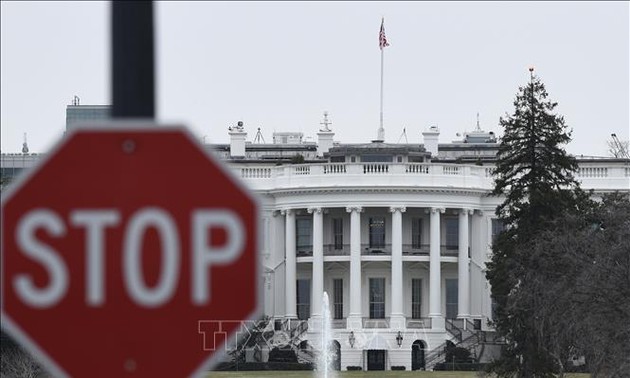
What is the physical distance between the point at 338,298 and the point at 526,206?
3217cm

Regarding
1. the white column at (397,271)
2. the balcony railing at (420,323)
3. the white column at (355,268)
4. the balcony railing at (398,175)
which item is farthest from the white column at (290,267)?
the balcony railing at (420,323)

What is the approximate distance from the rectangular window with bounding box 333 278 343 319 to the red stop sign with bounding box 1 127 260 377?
354 feet

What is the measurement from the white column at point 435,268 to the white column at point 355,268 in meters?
3.68

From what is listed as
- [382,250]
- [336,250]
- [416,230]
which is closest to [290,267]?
[336,250]

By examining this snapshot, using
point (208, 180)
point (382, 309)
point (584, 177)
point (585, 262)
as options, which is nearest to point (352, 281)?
point (382, 309)

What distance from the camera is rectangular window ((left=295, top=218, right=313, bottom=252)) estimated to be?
118 meters

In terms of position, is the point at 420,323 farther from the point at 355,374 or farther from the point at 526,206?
the point at 526,206

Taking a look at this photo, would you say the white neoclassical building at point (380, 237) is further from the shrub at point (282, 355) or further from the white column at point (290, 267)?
the shrub at point (282, 355)

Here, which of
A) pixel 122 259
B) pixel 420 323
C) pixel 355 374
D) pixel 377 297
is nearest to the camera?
pixel 122 259

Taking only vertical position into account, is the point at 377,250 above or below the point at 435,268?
above

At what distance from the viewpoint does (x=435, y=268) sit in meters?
115

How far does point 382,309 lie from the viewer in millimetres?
115125

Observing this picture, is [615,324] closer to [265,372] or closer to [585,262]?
[585,262]

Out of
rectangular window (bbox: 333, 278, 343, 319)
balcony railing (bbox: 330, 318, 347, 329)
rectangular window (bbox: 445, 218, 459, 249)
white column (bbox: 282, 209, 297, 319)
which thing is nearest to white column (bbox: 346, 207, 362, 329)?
balcony railing (bbox: 330, 318, 347, 329)
